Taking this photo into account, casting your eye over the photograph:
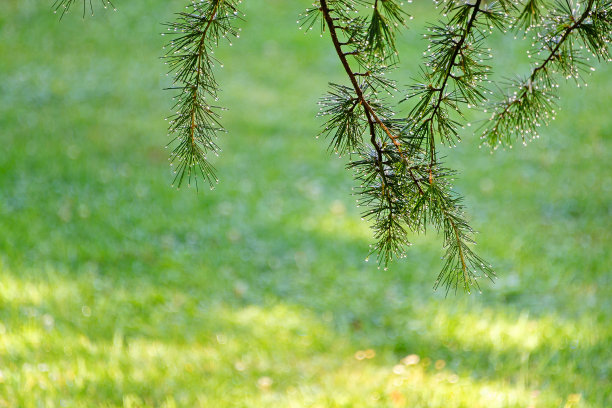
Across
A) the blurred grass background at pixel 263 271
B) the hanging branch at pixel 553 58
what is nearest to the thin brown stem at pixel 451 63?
the hanging branch at pixel 553 58

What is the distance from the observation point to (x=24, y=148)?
5.96 metres

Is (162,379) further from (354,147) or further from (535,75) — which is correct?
(535,75)

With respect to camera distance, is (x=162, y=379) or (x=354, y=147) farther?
(x=162, y=379)

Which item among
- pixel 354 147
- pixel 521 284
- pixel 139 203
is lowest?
pixel 521 284

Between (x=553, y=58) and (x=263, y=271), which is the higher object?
(x=553, y=58)

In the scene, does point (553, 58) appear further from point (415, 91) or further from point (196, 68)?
point (196, 68)

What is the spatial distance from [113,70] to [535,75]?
7888 mm

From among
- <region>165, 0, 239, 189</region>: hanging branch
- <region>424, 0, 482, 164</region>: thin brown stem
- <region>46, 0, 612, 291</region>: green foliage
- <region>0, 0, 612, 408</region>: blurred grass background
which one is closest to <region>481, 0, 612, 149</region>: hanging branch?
<region>46, 0, 612, 291</region>: green foliage

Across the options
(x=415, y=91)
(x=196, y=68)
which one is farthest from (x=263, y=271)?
(x=415, y=91)

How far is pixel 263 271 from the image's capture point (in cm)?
454

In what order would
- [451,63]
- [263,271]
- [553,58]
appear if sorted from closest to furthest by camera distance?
[451,63] → [553,58] → [263,271]

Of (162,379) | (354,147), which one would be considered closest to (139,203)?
(162,379)

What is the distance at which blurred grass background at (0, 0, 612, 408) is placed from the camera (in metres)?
3.02

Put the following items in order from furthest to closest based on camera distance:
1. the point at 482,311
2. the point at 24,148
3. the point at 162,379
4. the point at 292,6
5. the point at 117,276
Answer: the point at 292,6 < the point at 24,148 < the point at 117,276 < the point at 482,311 < the point at 162,379
